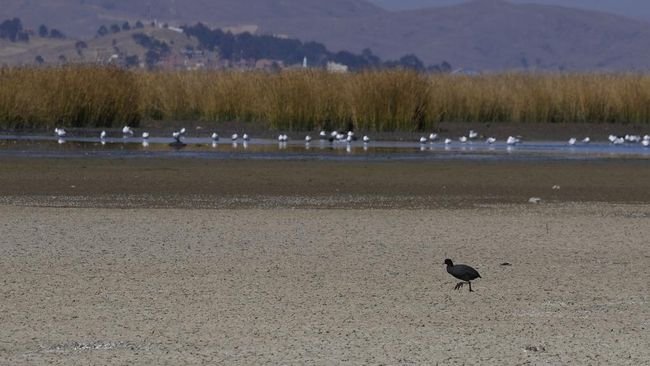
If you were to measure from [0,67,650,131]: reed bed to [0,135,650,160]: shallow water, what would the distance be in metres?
2.39

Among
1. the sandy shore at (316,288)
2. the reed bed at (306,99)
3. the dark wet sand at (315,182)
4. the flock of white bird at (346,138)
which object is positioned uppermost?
the reed bed at (306,99)

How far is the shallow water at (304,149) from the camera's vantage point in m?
24.0

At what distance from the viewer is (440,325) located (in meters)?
8.80

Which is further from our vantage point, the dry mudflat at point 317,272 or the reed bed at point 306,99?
the reed bed at point 306,99

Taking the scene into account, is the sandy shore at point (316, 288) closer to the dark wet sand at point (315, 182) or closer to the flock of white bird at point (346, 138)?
the dark wet sand at point (315, 182)

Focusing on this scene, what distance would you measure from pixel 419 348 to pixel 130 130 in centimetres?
2238

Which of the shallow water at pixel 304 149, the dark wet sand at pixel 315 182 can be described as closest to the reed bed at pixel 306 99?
the shallow water at pixel 304 149

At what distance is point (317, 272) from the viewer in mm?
10891

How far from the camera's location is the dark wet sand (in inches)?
666

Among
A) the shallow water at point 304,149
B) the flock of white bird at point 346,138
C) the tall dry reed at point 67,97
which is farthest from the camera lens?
the tall dry reed at point 67,97

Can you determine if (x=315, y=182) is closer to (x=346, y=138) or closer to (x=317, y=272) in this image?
(x=317, y=272)

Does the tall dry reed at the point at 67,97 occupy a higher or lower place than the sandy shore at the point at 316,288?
higher

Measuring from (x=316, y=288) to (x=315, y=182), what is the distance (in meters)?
9.04

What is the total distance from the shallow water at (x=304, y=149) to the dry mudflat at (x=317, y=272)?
4.67 m
